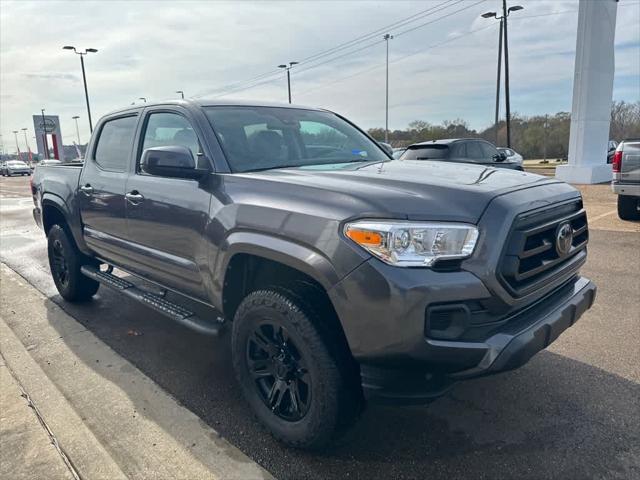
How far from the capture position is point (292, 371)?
259 centimetres

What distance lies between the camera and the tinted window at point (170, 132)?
336 cm

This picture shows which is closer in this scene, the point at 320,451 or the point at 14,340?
the point at 320,451

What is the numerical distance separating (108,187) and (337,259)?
267cm

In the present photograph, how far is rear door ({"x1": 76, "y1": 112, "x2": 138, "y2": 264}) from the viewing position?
3.95 m

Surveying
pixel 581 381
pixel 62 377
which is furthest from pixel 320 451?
pixel 62 377

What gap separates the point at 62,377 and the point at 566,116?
2106 inches

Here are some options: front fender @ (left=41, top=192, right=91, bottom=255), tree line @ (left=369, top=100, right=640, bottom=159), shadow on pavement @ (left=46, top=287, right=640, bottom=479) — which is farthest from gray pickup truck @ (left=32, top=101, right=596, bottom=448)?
tree line @ (left=369, top=100, right=640, bottom=159)

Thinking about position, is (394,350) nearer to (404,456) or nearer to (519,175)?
(404,456)

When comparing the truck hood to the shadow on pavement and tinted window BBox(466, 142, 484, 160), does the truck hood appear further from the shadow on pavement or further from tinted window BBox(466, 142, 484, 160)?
tinted window BBox(466, 142, 484, 160)

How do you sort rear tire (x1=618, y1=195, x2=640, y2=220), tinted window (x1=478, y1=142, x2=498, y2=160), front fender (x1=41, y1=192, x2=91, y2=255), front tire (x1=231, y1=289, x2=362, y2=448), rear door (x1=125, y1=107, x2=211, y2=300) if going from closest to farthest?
front tire (x1=231, y1=289, x2=362, y2=448) < rear door (x1=125, y1=107, x2=211, y2=300) < front fender (x1=41, y1=192, x2=91, y2=255) < rear tire (x1=618, y1=195, x2=640, y2=220) < tinted window (x1=478, y1=142, x2=498, y2=160)

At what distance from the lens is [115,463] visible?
2508 millimetres

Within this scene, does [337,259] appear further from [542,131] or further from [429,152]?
[542,131]

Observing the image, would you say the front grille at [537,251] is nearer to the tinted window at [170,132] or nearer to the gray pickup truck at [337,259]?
the gray pickup truck at [337,259]

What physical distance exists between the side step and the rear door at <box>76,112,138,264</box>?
0.20 metres
